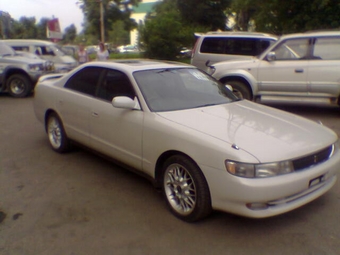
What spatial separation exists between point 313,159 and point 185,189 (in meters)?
1.26

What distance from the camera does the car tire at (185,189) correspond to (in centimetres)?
378

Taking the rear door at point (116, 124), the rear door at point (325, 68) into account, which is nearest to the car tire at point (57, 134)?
the rear door at point (116, 124)

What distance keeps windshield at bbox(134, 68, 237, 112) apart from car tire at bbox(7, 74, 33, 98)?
28.9 ft

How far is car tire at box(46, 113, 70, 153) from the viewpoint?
20.1 feet

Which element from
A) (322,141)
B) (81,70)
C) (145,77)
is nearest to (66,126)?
(81,70)

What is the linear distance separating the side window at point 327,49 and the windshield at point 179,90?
416cm

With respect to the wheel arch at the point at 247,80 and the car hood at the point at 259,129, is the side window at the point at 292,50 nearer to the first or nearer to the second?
the wheel arch at the point at 247,80

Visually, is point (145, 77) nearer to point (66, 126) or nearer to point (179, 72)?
point (179, 72)

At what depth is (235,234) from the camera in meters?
3.77

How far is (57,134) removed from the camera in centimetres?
629

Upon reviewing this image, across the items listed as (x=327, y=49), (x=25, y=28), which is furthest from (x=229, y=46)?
(x=25, y=28)

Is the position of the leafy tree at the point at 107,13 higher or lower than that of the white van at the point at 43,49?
higher

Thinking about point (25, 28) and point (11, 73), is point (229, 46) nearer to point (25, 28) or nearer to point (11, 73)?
point (11, 73)

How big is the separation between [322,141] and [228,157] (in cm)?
111
